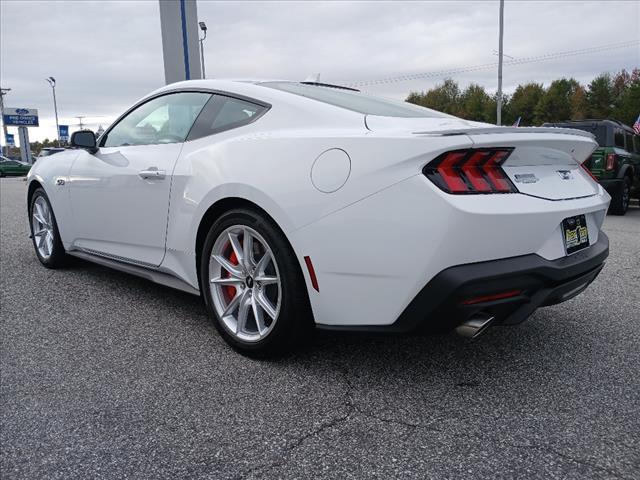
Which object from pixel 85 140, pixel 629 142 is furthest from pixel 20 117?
pixel 85 140

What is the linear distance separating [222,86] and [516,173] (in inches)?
69.3

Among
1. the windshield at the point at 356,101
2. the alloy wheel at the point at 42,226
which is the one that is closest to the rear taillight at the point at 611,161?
the windshield at the point at 356,101

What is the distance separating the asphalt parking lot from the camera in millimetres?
1986

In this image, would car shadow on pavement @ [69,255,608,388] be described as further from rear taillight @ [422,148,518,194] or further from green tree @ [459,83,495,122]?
Answer: green tree @ [459,83,495,122]

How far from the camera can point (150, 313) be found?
12.1 ft

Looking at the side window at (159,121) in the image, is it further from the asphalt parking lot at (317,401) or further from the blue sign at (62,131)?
the blue sign at (62,131)

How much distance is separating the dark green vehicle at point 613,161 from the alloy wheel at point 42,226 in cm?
850

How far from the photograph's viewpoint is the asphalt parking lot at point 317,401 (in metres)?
1.99

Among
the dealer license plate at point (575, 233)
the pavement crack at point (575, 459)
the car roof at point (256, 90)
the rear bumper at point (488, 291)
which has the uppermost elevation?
the car roof at point (256, 90)

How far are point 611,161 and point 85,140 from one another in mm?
9139

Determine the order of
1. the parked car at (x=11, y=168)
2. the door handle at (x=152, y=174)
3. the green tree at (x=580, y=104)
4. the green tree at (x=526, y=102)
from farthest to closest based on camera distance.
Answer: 1. the green tree at (x=526, y=102)
2. the green tree at (x=580, y=104)
3. the parked car at (x=11, y=168)
4. the door handle at (x=152, y=174)

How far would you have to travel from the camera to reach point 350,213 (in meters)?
2.32

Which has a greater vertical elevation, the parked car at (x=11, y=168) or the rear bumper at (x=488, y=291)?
the parked car at (x=11, y=168)

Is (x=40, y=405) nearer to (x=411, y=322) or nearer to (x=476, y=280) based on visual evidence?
(x=411, y=322)
